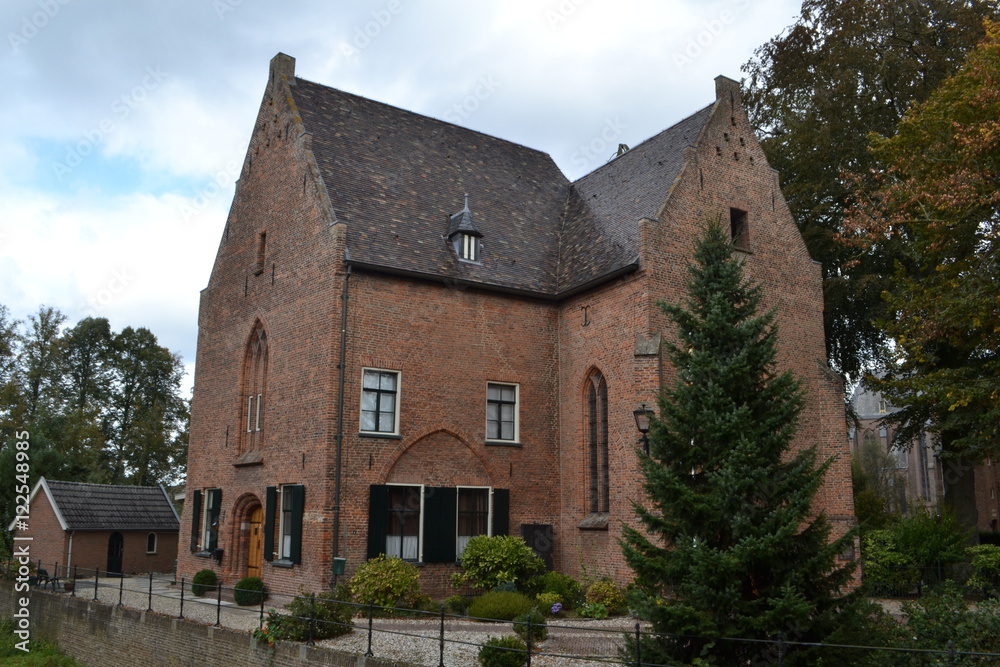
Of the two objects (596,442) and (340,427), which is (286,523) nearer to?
(340,427)

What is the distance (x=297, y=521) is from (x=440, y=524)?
10.4ft

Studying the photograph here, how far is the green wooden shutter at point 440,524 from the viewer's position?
1872 centimetres

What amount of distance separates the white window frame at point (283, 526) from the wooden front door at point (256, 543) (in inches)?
62.1

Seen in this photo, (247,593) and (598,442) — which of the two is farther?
(598,442)

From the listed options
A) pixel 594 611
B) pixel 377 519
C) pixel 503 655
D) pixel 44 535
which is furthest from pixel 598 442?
pixel 44 535

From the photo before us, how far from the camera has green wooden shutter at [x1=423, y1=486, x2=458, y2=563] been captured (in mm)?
18719

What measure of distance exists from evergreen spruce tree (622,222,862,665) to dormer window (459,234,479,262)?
961 centimetres

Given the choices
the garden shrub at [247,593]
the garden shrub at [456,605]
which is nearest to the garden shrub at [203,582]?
the garden shrub at [247,593]

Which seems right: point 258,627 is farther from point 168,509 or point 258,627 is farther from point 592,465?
point 168,509

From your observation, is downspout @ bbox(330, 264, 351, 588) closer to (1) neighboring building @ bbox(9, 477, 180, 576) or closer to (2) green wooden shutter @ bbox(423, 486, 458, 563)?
(2) green wooden shutter @ bbox(423, 486, 458, 563)

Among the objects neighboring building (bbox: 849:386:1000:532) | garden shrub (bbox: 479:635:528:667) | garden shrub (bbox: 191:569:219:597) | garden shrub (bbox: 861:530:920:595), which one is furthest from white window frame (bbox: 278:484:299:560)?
neighboring building (bbox: 849:386:1000:532)

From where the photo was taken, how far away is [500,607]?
1572 cm

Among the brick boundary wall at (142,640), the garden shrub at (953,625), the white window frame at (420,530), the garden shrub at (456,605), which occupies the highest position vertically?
the white window frame at (420,530)

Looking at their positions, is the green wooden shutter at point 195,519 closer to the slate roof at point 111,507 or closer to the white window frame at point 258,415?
the white window frame at point 258,415
